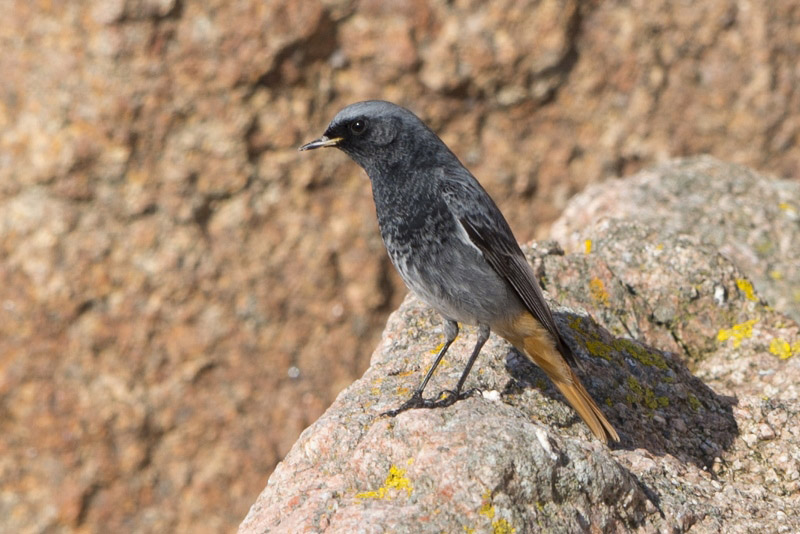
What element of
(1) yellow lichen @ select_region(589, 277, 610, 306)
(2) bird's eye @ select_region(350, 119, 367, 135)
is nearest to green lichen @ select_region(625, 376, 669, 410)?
(1) yellow lichen @ select_region(589, 277, 610, 306)

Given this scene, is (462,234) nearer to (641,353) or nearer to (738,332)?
(641,353)

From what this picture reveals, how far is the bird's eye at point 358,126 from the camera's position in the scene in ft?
14.8

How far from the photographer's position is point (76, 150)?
20.6 feet

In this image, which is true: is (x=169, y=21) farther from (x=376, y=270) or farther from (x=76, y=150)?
(x=376, y=270)

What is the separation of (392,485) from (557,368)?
1036 millimetres

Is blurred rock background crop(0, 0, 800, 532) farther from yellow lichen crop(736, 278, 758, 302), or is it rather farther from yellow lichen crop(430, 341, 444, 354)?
yellow lichen crop(430, 341, 444, 354)

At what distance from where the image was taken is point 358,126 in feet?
14.8

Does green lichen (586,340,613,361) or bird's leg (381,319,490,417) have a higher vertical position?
bird's leg (381,319,490,417)

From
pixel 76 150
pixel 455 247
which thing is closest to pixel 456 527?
pixel 455 247

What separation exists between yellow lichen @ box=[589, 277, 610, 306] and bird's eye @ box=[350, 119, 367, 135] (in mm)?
1620

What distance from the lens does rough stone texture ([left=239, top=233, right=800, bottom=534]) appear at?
3.37 metres

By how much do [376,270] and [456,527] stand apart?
3.88 m

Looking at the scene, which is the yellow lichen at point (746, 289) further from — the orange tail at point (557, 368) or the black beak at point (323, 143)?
the black beak at point (323, 143)

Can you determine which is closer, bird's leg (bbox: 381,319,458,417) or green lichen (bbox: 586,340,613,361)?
bird's leg (bbox: 381,319,458,417)
